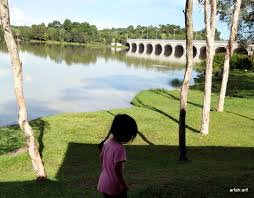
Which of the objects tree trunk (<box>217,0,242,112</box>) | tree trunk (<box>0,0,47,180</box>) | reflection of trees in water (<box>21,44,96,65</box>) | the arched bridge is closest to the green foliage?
tree trunk (<box>217,0,242,112</box>)

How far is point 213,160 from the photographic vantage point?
15117mm

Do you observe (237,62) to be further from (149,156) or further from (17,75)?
(17,75)

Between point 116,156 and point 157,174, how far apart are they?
5.88m

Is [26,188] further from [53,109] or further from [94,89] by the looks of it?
[94,89]

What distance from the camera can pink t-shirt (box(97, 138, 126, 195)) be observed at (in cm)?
584

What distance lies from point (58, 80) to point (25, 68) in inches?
601

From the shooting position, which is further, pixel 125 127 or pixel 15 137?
pixel 15 137

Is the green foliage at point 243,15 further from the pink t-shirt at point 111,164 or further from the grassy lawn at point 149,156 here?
the pink t-shirt at point 111,164

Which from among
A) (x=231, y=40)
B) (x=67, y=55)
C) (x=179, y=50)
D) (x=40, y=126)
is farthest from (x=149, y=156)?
(x=179, y=50)

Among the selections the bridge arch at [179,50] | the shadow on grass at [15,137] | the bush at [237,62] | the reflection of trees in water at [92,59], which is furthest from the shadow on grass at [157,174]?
the bridge arch at [179,50]

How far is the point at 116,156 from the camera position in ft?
19.2

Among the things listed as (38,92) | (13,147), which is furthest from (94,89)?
Result: (13,147)

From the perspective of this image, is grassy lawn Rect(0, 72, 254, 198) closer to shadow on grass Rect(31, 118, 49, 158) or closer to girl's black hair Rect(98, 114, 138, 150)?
shadow on grass Rect(31, 118, 49, 158)

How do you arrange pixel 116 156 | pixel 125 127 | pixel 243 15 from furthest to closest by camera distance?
pixel 243 15
pixel 116 156
pixel 125 127
